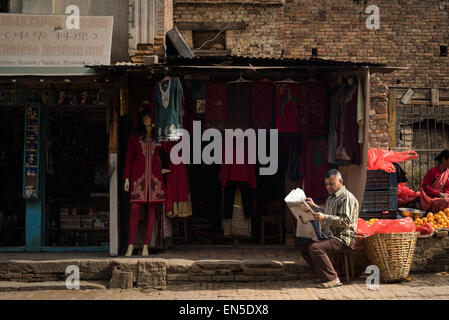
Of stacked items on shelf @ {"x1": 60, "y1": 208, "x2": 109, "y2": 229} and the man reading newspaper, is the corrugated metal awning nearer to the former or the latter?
stacked items on shelf @ {"x1": 60, "y1": 208, "x2": 109, "y2": 229}

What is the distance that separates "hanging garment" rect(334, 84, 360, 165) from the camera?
23.3 ft

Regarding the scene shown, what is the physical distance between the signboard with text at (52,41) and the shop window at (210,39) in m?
7.60

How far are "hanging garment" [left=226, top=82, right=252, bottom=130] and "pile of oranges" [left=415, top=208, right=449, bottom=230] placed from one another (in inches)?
131

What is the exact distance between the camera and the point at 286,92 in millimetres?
7668

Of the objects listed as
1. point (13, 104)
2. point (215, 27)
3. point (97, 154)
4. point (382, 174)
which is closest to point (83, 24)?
point (13, 104)

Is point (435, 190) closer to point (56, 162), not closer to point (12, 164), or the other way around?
point (56, 162)

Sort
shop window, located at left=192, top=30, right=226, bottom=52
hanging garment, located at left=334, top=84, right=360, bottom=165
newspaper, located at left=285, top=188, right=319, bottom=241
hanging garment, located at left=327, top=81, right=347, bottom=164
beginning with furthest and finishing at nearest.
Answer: shop window, located at left=192, top=30, right=226, bottom=52 → hanging garment, located at left=327, top=81, right=347, bottom=164 → hanging garment, located at left=334, top=84, right=360, bottom=165 → newspaper, located at left=285, top=188, right=319, bottom=241

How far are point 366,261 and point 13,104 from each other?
639 cm

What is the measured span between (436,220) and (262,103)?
11.9 feet

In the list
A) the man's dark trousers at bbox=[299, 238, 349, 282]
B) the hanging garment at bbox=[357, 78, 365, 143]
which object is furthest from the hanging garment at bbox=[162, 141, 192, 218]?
the hanging garment at bbox=[357, 78, 365, 143]

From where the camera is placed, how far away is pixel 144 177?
7.42 metres

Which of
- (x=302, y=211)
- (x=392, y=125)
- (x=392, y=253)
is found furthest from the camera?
(x=392, y=125)

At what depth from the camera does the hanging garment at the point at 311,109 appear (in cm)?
768

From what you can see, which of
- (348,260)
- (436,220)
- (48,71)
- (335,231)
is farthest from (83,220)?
(436,220)
